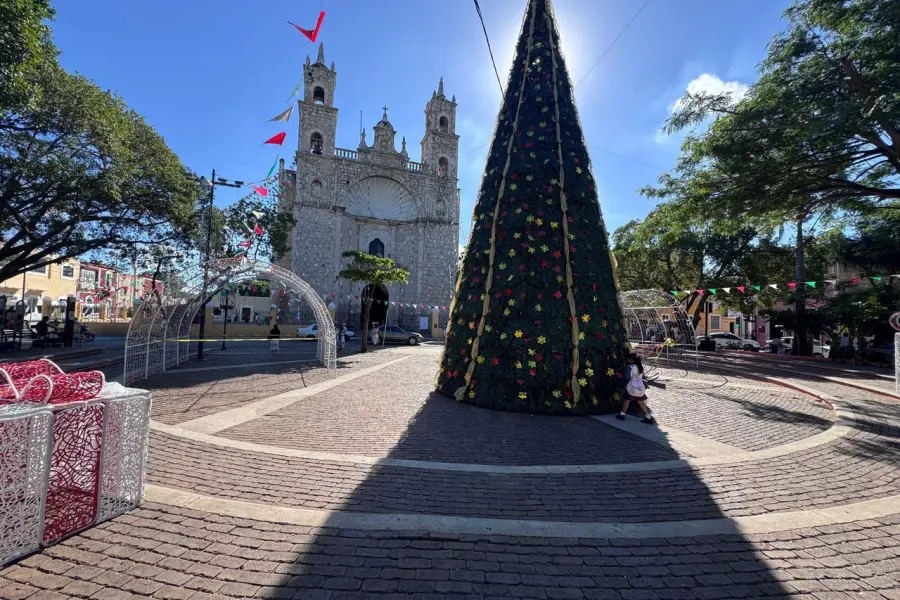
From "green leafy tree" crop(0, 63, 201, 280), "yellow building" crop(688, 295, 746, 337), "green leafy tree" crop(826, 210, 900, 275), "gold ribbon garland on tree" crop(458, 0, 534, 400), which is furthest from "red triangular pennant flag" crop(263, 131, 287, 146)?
"yellow building" crop(688, 295, 746, 337)

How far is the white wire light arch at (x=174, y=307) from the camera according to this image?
1122 centimetres

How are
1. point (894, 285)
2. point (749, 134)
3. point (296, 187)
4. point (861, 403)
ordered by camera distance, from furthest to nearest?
point (296, 187), point (894, 285), point (749, 134), point (861, 403)

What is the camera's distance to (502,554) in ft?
10.2

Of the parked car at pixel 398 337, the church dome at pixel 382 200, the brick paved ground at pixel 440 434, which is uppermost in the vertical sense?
the church dome at pixel 382 200

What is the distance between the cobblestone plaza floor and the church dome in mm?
34663

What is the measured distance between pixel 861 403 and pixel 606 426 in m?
6.87

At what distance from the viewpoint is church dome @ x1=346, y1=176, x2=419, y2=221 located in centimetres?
3984

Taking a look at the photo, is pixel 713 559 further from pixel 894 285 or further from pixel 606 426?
pixel 894 285

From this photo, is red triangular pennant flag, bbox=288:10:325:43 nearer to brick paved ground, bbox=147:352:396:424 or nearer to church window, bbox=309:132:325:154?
brick paved ground, bbox=147:352:396:424

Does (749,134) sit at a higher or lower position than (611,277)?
higher

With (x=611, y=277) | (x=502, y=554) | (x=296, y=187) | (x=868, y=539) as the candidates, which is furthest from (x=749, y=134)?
(x=296, y=187)

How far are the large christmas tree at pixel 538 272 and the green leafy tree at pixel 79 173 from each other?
465 inches

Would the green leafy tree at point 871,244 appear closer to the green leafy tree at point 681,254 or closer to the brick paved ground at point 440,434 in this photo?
the green leafy tree at point 681,254

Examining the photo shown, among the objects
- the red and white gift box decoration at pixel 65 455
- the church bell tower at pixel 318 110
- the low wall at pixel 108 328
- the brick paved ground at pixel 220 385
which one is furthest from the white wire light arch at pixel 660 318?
the low wall at pixel 108 328
